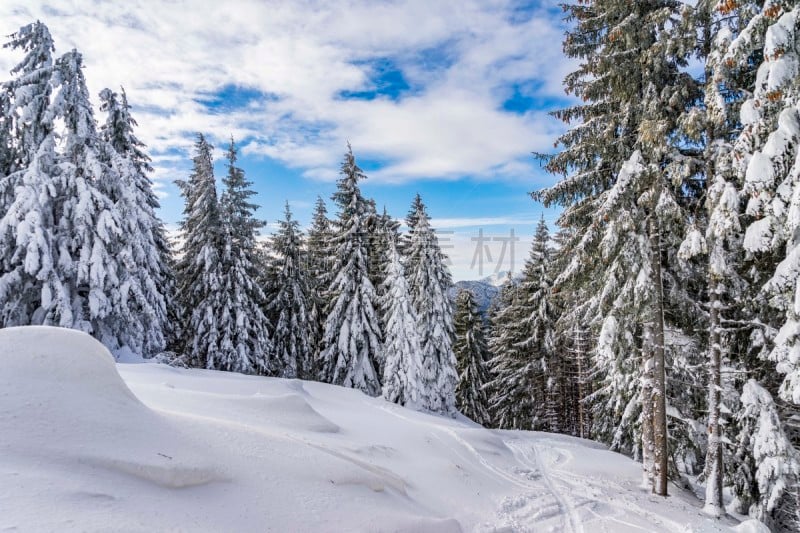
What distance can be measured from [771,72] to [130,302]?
1924cm

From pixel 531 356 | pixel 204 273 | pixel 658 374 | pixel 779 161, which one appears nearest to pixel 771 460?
pixel 658 374

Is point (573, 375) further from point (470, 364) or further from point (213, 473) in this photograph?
point (213, 473)

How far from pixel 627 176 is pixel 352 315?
16840 mm

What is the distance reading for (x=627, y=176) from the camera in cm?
1045

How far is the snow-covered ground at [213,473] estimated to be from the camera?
3576 mm

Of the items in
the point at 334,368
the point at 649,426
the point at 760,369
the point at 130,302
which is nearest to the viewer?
the point at 760,369

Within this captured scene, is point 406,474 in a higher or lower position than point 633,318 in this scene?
lower

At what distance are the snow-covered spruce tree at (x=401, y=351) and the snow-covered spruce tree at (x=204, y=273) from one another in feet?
30.2

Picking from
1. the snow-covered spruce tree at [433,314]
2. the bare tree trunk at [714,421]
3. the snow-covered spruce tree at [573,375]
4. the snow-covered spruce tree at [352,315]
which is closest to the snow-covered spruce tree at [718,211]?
the bare tree trunk at [714,421]

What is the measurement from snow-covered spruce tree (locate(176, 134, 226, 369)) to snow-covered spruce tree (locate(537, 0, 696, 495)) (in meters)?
17.7

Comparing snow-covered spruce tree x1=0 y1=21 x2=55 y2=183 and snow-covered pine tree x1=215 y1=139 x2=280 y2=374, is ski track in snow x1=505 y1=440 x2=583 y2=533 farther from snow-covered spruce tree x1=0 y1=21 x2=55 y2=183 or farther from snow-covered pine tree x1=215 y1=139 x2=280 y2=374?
snow-covered spruce tree x1=0 y1=21 x2=55 y2=183

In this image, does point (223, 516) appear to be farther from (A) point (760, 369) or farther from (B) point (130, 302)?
(B) point (130, 302)

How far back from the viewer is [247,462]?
5.27 metres

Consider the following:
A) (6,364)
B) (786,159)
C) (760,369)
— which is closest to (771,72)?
(786,159)
